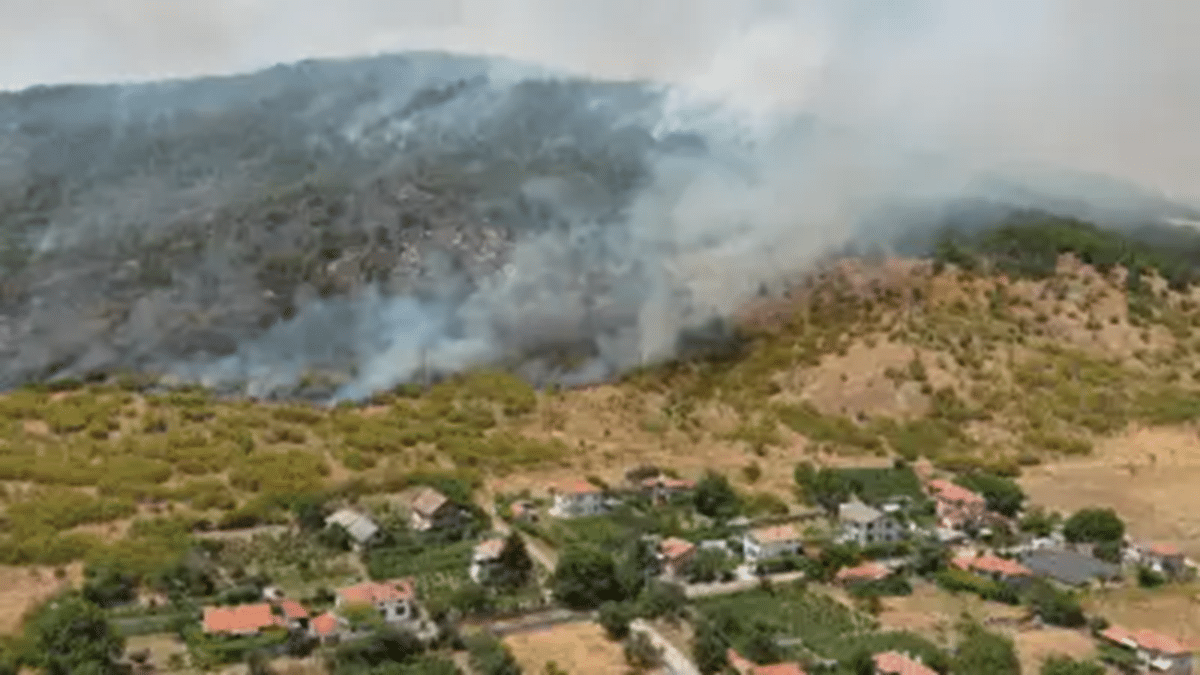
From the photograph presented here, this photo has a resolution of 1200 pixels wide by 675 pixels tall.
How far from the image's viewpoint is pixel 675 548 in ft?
166

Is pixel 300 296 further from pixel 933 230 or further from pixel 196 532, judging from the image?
pixel 933 230

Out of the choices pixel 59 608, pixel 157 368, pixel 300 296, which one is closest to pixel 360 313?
pixel 300 296

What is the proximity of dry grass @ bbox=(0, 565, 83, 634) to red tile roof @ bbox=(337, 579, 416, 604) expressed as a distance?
399 inches

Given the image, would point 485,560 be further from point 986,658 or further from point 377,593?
point 986,658

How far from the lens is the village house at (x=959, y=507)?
5647 cm

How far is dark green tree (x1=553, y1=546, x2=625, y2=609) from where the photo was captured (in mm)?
46312

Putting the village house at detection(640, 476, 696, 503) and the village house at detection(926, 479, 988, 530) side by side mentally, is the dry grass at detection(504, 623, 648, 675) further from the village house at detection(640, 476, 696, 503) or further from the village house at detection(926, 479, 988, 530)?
the village house at detection(926, 479, 988, 530)

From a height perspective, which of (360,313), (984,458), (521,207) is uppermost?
(521,207)

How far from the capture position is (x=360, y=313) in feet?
277

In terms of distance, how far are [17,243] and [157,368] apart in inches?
1283

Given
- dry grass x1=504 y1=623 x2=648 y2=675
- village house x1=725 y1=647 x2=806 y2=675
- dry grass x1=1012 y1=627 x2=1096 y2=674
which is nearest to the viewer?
village house x1=725 y1=647 x2=806 y2=675

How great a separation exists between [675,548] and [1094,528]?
665 inches

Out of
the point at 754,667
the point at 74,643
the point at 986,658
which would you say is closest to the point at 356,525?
the point at 74,643

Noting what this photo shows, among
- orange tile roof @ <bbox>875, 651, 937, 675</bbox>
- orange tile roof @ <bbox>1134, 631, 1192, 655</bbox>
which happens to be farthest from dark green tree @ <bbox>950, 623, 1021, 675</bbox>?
orange tile roof @ <bbox>1134, 631, 1192, 655</bbox>
